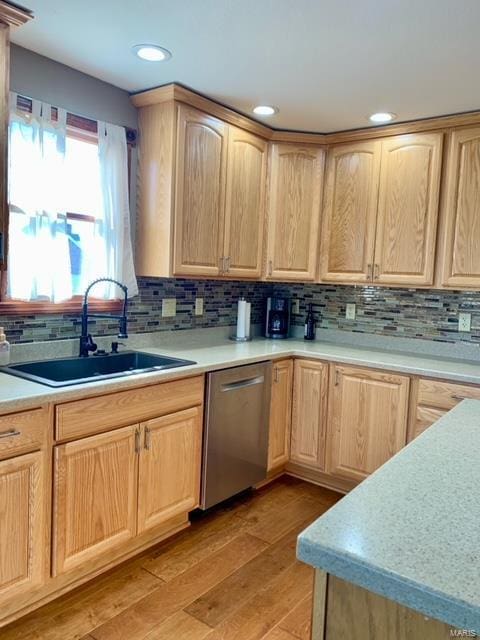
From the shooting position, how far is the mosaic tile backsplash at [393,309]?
2992mm

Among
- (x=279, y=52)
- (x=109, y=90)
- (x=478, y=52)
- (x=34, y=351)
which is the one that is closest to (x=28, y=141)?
(x=109, y=90)

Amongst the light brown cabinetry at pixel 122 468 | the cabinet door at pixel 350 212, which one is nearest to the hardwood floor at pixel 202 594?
the light brown cabinetry at pixel 122 468

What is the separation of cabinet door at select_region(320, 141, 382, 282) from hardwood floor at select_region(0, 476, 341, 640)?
62.1 inches

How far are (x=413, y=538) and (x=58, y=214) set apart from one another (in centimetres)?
210

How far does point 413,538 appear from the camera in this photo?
33.7 inches

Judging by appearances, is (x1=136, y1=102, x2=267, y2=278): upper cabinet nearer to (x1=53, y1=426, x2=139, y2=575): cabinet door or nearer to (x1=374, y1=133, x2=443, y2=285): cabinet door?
(x1=374, y1=133, x2=443, y2=285): cabinet door

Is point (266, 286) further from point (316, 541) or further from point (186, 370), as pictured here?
point (316, 541)

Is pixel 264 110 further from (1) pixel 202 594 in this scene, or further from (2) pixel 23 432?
(1) pixel 202 594

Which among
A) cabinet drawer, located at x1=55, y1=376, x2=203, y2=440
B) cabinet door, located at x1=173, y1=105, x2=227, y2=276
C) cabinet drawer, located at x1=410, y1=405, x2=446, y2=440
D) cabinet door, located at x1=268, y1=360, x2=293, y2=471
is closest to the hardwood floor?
cabinet door, located at x1=268, y1=360, x2=293, y2=471

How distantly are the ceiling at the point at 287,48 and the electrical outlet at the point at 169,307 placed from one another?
1183 millimetres

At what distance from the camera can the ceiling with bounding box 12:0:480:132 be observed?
67.4 inches

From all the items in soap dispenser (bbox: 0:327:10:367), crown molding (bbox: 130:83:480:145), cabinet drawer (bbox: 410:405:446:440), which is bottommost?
cabinet drawer (bbox: 410:405:446:440)

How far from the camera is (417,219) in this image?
113 inches

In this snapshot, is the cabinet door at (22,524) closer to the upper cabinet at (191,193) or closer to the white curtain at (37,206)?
the white curtain at (37,206)
